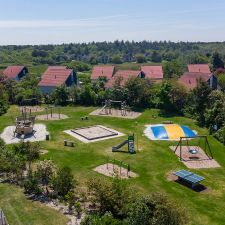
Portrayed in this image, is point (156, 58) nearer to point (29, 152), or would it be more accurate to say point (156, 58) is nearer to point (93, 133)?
point (93, 133)

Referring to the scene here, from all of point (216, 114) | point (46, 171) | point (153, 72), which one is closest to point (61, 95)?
point (216, 114)

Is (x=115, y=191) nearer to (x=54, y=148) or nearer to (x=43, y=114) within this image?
(x=54, y=148)

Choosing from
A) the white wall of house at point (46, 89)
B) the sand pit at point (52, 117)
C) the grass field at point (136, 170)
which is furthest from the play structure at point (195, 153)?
the white wall of house at point (46, 89)

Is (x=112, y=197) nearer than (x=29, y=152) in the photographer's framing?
Yes

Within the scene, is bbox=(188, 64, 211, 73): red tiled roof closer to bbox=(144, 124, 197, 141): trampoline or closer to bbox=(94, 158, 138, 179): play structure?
bbox=(144, 124, 197, 141): trampoline

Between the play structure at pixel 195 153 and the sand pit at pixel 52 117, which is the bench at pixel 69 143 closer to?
the play structure at pixel 195 153
